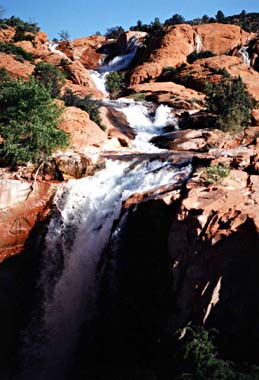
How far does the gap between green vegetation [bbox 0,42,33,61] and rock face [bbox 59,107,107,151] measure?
1715 centimetres

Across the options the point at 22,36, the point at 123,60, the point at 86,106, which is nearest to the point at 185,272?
the point at 86,106

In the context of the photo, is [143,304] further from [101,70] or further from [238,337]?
[101,70]

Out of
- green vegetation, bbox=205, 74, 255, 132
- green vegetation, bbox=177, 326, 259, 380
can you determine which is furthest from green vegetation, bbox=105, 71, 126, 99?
green vegetation, bbox=177, 326, 259, 380

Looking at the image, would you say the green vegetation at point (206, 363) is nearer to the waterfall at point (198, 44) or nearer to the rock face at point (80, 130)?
the rock face at point (80, 130)

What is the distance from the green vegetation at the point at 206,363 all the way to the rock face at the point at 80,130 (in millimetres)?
11306

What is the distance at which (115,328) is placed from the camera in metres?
9.59

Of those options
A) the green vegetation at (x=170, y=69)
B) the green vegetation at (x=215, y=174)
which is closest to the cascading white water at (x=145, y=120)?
the green vegetation at (x=170, y=69)

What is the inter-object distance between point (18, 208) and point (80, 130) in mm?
5936

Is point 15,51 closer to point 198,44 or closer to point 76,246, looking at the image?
point 198,44

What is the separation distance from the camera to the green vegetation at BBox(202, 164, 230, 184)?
359 inches

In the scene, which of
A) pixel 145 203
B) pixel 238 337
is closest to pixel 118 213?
pixel 145 203

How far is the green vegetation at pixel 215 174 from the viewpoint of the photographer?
359 inches

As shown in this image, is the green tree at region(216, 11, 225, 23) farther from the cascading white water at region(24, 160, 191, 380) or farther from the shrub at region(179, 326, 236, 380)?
the shrub at region(179, 326, 236, 380)

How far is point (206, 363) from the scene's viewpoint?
6.23 meters
